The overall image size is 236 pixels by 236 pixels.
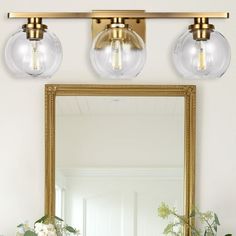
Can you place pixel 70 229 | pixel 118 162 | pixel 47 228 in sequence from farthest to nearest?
pixel 118 162
pixel 70 229
pixel 47 228

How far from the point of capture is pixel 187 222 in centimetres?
333

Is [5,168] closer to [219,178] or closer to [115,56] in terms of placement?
[219,178]

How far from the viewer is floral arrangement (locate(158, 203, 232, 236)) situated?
3.22 metres

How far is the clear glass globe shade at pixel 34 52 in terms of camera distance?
2.00 metres

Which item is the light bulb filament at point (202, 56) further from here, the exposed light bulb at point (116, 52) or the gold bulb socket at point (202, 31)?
the exposed light bulb at point (116, 52)

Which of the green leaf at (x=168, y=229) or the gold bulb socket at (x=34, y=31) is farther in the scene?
the green leaf at (x=168, y=229)

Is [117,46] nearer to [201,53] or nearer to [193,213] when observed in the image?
[201,53]

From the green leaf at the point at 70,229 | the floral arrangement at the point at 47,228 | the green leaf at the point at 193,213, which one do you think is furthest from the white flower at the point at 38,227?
the green leaf at the point at 193,213

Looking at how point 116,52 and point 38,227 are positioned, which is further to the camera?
point 38,227

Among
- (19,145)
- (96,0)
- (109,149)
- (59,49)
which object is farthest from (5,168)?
(59,49)

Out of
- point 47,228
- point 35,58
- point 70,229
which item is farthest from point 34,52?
point 70,229

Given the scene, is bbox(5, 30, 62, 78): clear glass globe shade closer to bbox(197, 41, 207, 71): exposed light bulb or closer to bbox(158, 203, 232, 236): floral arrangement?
bbox(197, 41, 207, 71): exposed light bulb

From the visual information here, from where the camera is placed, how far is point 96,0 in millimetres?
3496

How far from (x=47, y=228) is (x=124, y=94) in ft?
2.44
